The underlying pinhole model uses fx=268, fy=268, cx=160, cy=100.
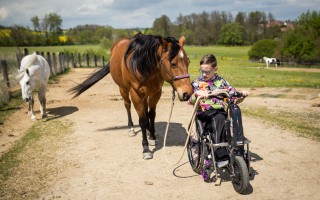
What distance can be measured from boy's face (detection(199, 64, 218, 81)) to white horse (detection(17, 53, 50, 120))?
5669 millimetres

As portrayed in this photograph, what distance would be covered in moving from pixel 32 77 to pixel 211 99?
598cm

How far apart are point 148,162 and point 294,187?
7.44ft

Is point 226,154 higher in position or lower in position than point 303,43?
lower

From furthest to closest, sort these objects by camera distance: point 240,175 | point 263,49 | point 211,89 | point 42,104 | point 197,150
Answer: point 263,49
point 42,104
point 197,150
point 211,89
point 240,175

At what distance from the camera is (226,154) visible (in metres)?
3.58

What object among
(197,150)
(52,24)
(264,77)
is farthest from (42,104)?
(52,24)

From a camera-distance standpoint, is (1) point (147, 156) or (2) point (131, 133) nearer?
(1) point (147, 156)

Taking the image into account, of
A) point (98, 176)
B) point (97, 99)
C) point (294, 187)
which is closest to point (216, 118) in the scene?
point (294, 187)

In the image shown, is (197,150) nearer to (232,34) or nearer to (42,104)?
(42,104)

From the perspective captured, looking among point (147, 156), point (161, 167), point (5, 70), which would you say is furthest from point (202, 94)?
point (5, 70)

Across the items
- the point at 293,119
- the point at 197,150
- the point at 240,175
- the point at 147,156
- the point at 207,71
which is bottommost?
the point at 293,119

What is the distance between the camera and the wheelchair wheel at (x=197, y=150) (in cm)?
379

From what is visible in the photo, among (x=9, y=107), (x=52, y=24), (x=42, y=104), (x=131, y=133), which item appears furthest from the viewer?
(x=52, y=24)

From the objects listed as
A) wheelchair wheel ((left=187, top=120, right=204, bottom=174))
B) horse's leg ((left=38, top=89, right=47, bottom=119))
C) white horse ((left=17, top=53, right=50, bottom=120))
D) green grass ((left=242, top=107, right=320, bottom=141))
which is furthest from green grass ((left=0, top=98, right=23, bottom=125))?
green grass ((left=242, top=107, right=320, bottom=141))
